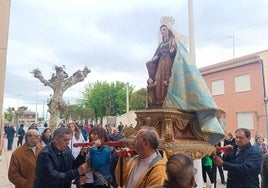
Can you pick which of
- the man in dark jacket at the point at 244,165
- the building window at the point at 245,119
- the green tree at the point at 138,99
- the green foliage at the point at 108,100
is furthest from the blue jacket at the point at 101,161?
the green foliage at the point at 108,100

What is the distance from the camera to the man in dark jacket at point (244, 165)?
3102 millimetres

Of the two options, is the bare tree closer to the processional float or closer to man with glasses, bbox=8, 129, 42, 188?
man with glasses, bbox=8, 129, 42, 188

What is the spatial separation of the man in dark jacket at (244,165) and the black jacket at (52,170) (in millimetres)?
1583

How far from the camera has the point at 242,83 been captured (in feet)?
60.9

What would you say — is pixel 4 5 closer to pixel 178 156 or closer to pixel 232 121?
pixel 178 156

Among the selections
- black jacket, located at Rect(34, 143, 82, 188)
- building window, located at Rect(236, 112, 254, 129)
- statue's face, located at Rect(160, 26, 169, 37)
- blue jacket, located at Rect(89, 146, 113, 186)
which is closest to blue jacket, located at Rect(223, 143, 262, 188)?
blue jacket, located at Rect(89, 146, 113, 186)

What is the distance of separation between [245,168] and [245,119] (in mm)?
16402

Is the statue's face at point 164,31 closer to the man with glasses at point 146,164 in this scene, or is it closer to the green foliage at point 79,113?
the man with glasses at point 146,164

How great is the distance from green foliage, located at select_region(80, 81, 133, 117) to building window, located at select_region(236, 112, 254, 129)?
76.5ft

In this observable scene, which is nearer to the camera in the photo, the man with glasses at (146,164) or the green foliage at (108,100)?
the man with glasses at (146,164)

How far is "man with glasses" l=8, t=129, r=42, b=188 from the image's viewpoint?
11.5ft

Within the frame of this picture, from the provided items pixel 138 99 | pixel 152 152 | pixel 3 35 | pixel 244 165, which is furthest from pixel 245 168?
pixel 138 99

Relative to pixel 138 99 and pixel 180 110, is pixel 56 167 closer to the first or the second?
pixel 180 110

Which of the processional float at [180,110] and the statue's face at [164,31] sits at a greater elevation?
the statue's face at [164,31]
